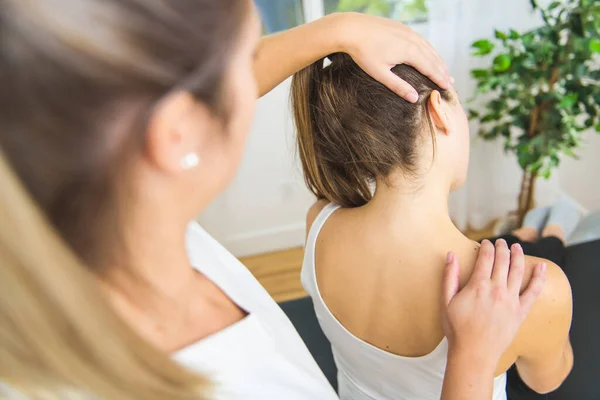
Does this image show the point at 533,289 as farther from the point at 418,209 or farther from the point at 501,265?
the point at 418,209

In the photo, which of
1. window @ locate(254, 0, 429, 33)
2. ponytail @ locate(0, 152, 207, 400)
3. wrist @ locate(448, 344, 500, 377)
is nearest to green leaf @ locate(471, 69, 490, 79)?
window @ locate(254, 0, 429, 33)

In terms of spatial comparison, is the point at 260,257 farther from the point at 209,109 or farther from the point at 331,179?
the point at 209,109

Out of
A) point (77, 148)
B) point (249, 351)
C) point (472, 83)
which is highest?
point (77, 148)

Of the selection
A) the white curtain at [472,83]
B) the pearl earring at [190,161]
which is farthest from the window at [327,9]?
the pearl earring at [190,161]

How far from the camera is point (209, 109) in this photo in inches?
15.9

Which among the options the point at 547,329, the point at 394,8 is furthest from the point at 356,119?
the point at 394,8

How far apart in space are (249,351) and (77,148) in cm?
33

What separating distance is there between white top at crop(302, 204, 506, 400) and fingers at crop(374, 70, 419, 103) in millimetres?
312

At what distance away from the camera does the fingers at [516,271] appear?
2.56ft

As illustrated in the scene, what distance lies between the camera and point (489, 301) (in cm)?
75

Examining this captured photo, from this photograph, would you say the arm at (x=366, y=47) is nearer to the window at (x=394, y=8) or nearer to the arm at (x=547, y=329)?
the arm at (x=547, y=329)

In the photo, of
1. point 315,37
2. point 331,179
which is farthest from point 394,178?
point 315,37

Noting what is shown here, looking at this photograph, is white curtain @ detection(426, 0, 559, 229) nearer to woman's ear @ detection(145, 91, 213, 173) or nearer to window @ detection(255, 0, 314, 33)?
window @ detection(255, 0, 314, 33)

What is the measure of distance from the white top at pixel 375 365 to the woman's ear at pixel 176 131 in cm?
62
